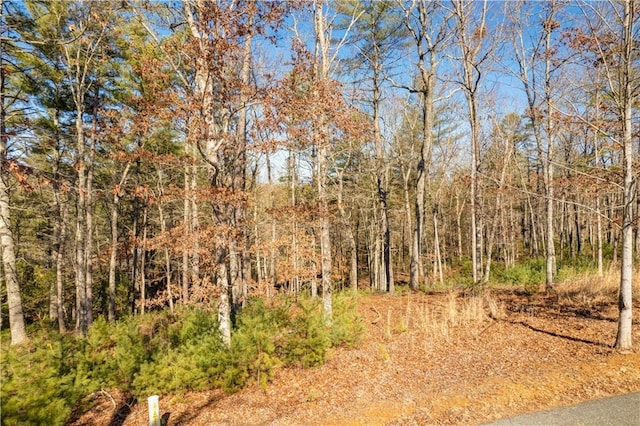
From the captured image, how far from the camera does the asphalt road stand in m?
4.20

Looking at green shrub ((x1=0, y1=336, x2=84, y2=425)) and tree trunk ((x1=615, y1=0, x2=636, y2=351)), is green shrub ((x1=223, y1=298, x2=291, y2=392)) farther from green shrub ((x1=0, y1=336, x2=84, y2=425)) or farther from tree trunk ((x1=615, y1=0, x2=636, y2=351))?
tree trunk ((x1=615, y1=0, x2=636, y2=351))

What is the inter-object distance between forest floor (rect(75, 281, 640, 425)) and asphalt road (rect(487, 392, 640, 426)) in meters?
0.17

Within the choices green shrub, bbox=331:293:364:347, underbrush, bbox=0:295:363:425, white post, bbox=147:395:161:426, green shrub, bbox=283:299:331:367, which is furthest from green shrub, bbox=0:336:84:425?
green shrub, bbox=331:293:364:347

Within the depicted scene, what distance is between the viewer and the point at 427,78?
541 inches

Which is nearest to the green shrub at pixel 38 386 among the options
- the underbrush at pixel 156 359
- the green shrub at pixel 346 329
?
the underbrush at pixel 156 359

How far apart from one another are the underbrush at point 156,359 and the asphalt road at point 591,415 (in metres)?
3.61

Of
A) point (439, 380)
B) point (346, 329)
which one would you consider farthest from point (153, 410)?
point (439, 380)

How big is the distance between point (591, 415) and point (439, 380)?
2073 millimetres

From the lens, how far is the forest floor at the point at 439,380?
4.90 m

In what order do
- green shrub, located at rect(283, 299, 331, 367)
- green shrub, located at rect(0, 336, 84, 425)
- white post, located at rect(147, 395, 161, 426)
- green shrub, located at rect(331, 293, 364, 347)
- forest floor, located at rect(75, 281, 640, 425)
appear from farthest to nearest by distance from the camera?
green shrub, located at rect(331, 293, 364, 347), green shrub, located at rect(283, 299, 331, 367), forest floor, located at rect(75, 281, 640, 425), white post, located at rect(147, 395, 161, 426), green shrub, located at rect(0, 336, 84, 425)

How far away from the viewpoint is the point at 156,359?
6.20 meters

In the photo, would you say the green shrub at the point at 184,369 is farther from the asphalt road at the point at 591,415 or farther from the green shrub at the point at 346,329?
the asphalt road at the point at 591,415

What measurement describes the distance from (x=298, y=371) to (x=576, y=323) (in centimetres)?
650

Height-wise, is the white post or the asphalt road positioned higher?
the white post
